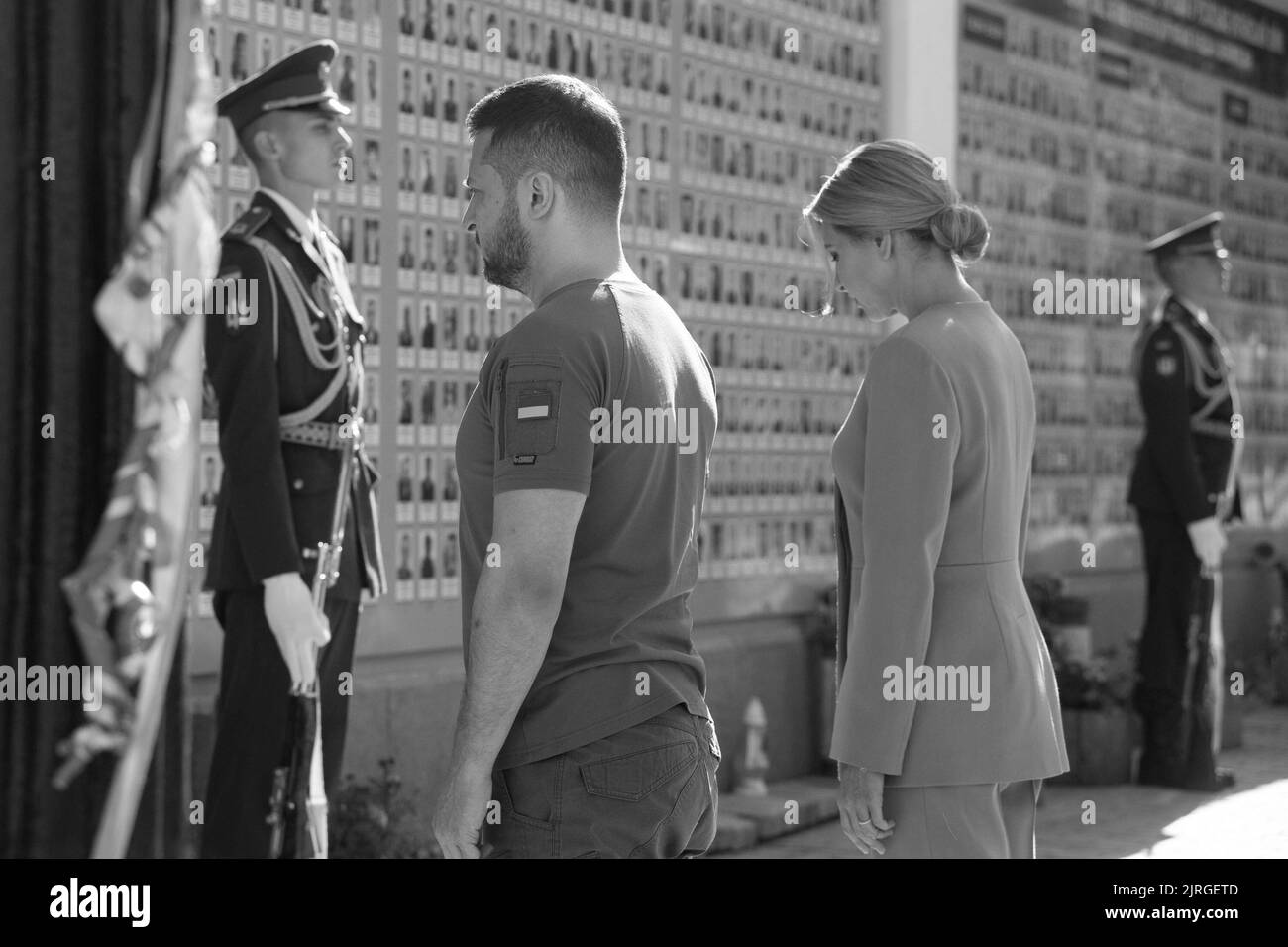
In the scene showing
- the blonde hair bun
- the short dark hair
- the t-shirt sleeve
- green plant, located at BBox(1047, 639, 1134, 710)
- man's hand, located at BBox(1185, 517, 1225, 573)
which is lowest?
green plant, located at BBox(1047, 639, 1134, 710)

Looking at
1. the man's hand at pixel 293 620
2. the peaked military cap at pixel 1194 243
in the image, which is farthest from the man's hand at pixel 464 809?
the peaked military cap at pixel 1194 243

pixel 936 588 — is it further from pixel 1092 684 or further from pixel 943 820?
pixel 1092 684

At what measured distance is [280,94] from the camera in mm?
4477

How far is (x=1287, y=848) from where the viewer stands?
22.0ft

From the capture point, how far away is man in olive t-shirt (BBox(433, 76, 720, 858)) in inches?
115

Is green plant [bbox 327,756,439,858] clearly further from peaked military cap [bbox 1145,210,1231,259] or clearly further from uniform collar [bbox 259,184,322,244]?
peaked military cap [bbox 1145,210,1231,259]

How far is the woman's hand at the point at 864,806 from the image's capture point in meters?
3.30

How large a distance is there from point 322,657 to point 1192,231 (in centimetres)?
506

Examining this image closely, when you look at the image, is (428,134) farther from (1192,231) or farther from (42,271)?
(1192,231)

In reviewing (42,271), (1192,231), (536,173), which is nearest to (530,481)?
(536,173)

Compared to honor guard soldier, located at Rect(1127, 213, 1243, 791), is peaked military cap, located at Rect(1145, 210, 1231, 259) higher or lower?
higher

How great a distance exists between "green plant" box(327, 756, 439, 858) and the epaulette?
5.31 ft

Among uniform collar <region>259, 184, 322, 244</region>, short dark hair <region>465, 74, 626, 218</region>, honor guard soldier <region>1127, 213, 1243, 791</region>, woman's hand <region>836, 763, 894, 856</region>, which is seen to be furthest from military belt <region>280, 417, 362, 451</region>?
honor guard soldier <region>1127, 213, 1243, 791</region>

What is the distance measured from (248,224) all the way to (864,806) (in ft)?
6.53
